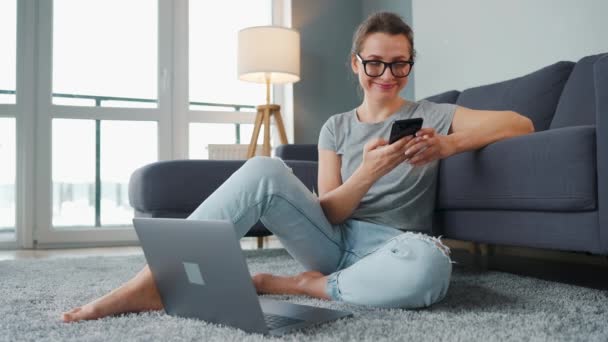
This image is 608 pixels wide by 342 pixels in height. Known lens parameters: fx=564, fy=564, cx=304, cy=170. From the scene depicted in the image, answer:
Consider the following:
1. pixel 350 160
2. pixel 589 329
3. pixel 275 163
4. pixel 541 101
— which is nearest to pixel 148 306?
pixel 275 163

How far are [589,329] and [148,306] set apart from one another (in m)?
0.87

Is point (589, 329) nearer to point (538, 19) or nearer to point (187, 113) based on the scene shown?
point (538, 19)

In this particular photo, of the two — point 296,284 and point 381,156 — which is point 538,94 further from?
point 296,284

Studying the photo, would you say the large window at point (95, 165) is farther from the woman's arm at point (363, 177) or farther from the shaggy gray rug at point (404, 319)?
the woman's arm at point (363, 177)

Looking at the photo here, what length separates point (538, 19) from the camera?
104 inches

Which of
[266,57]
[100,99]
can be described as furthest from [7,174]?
[266,57]

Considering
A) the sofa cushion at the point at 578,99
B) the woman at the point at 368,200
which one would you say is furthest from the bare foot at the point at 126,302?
the sofa cushion at the point at 578,99

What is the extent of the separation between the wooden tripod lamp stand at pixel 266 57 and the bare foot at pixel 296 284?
2.22 meters

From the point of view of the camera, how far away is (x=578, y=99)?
6.52 feet

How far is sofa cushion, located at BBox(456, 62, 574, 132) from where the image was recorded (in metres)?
2.17

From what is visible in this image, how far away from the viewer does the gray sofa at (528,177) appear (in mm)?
1381

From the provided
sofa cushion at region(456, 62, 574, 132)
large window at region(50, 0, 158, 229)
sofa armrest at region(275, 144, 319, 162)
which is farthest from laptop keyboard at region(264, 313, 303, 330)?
large window at region(50, 0, 158, 229)

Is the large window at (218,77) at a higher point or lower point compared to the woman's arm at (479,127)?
higher

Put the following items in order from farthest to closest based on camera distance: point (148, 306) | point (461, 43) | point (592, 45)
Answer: point (461, 43) → point (592, 45) → point (148, 306)
